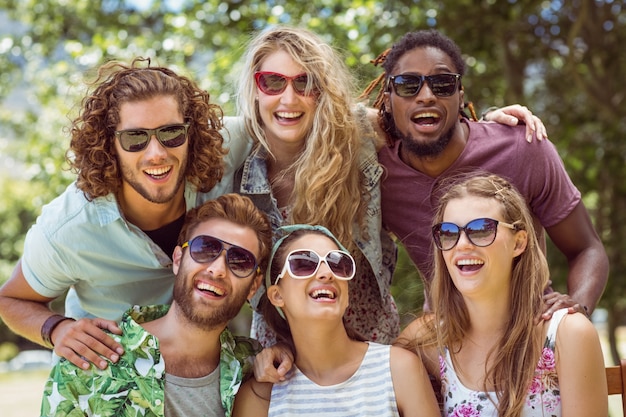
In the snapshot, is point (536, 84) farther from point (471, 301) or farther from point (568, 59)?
point (471, 301)

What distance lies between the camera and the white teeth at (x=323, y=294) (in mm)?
3756

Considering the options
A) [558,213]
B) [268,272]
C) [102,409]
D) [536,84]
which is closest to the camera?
[102,409]

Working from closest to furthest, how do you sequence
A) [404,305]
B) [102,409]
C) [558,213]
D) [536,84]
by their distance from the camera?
[102,409] < [558,213] < [404,305] < [536,84]

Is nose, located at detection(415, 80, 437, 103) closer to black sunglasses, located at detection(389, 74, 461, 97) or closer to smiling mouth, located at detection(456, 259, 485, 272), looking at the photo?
black sunglasses, located at detection(389, 74, 461, 97)

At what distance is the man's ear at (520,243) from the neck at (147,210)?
1753 millimetres

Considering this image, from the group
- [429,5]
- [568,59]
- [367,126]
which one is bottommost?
[367,126]

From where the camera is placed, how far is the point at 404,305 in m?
8.11

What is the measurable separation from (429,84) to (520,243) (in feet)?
3.41

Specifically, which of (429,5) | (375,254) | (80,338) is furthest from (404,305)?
(80,338)

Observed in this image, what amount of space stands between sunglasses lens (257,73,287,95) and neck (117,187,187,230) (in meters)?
0.72

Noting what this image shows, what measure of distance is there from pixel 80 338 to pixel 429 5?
5666 mm

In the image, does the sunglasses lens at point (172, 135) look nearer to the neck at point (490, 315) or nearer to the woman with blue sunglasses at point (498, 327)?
the woman with blue sunglasses at point (498, 327)

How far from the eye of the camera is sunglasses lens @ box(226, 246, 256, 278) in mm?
3852

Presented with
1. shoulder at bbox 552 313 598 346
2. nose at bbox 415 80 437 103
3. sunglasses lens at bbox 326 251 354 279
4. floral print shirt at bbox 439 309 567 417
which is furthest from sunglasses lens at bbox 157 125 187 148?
shoulder at bbox 552 313 598 346
